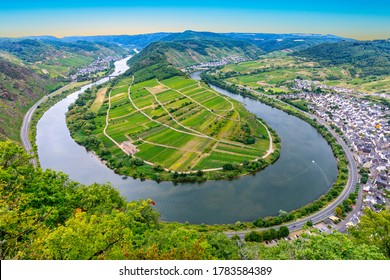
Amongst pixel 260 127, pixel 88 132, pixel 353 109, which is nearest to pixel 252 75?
pixel 353 109

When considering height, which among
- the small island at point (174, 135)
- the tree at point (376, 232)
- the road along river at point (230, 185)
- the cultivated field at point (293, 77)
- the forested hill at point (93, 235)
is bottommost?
the road along river at point (230, 185)

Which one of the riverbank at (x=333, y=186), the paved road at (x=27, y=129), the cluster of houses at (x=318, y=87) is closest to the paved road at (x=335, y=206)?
the riverbank at (x=333, y=186)

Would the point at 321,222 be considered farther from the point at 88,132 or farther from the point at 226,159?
the point at 88,132

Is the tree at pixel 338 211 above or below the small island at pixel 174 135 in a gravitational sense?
below

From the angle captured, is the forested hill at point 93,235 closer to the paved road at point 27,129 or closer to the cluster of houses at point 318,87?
the paved road at point 27,129

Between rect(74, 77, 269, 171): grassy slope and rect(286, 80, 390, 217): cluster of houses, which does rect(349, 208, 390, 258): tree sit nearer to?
rect(286, 80, 390, 217): cluster of houses

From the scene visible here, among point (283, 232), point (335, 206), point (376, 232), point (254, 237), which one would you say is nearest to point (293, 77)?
point (335, 206)
